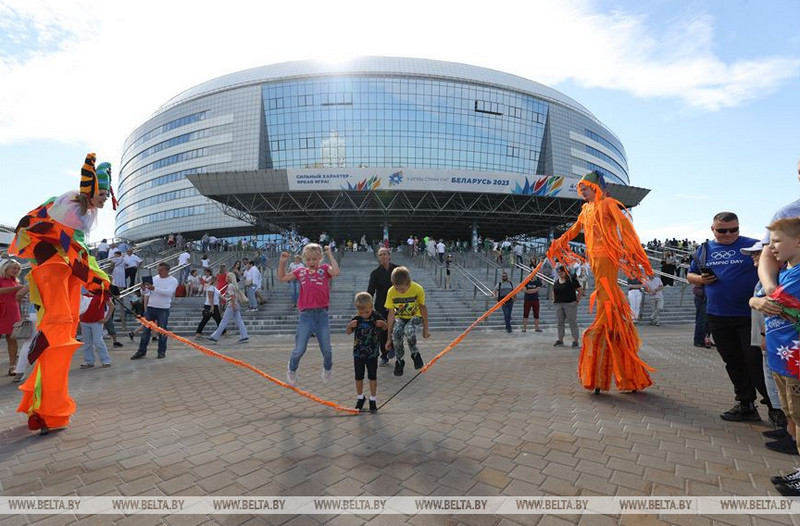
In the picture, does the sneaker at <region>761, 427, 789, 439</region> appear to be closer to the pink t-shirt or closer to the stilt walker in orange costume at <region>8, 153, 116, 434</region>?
the pink t-shirt

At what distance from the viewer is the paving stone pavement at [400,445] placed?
240 cm

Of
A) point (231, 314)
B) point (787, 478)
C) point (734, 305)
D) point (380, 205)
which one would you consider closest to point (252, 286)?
point (231, 314)

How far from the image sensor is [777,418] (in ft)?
10.8

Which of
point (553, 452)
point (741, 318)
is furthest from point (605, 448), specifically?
point (741, 318)

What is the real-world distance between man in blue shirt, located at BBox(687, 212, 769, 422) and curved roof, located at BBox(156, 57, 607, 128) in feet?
165

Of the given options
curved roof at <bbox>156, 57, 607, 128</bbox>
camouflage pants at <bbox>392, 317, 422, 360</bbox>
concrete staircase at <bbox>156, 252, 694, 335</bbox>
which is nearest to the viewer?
camouflage pants at <bbox>392, 317, 422, 360</bbox>

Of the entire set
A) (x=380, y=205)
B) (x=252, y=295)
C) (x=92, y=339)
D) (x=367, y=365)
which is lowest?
(x=92, y=339)

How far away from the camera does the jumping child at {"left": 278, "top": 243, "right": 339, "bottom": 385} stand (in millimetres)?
4758

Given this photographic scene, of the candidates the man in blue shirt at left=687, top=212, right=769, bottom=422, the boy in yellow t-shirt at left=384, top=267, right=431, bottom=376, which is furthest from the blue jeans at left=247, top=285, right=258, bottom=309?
the man in blue shirt at left=687, top=212, right=769, bottom=422

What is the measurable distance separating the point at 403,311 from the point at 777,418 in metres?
4.03

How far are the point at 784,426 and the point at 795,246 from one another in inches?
78.9

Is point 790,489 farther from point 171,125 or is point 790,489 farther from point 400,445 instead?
point 171,125

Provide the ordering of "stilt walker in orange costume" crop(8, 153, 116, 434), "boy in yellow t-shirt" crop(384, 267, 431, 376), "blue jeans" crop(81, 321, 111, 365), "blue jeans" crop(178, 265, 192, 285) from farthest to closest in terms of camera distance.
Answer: "blue jeans" crop(178, 265, 192, 285) < "blue jeans" crop(81, 321, 111, 365) < "boy in yellow t-shirt" crop(384, 267, 431, 376) < "stilt walker in orange costume" crop(8, 153, 116, 434)

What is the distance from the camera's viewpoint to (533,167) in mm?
52188
